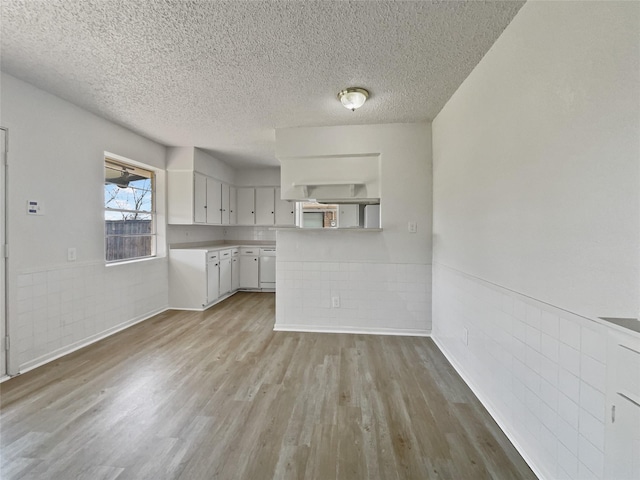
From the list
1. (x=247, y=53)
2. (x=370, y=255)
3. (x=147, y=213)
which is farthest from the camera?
(x=147, y=213)

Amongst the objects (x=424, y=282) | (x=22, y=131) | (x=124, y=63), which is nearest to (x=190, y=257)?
(x=22, y=131)

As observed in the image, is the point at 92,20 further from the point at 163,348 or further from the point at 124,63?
the point at 163,348

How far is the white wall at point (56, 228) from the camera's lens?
225 centimetres

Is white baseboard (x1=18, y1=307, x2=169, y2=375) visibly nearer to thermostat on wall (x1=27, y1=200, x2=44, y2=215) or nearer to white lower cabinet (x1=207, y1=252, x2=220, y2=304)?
white lower cabinet (x1=207, y1=252, x2=220, y2=304)

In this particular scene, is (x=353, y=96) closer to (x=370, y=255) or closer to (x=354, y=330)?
(x=370, y=255)

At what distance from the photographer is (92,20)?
1.61 metres

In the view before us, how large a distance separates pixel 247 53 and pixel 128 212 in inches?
110

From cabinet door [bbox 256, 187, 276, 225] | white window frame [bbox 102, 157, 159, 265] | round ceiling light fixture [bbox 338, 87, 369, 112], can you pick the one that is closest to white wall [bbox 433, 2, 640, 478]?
round ceiling light fixture [bbox 338, 87, 369, 112]

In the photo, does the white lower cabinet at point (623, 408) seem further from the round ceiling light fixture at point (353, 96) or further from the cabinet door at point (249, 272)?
the cabinet door at point (249, 272)

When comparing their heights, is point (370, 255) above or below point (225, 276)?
above

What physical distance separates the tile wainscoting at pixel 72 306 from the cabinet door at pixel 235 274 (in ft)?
4.87

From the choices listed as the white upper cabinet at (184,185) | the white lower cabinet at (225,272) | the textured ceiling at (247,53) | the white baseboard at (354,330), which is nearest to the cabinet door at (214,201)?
the white upper cabinet at (184,185)

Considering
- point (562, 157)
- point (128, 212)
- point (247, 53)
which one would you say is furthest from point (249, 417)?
point (128, 212)

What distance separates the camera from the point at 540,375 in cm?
134
